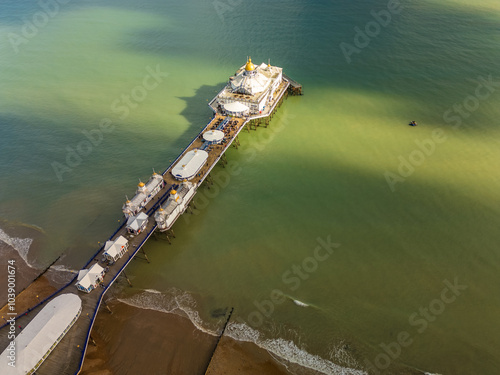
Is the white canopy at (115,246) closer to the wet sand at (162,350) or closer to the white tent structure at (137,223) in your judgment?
the white tent structure at (137,223)

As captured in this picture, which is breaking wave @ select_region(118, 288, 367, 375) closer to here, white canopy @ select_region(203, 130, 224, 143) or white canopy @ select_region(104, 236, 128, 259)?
white canopy @ select_region(104, 236, 128, 259)

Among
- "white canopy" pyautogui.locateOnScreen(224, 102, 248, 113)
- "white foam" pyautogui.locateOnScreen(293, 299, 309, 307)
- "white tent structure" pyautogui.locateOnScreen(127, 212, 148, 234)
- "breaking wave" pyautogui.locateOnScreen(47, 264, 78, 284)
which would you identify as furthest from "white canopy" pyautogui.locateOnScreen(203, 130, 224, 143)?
"white foam" pyautogui.locateOnScreen(293, 299, 309, 307)

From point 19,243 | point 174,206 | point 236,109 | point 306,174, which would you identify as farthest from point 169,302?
point 236,109

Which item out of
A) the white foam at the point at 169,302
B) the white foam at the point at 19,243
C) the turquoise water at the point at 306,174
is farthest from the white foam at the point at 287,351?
the white foam at the point at 19,243

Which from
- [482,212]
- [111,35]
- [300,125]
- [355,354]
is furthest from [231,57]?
[355,354]

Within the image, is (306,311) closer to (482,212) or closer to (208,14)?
(482,212)
